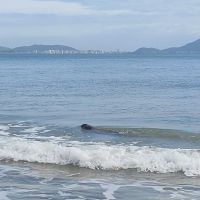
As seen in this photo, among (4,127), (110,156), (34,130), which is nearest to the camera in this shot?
(110,156)

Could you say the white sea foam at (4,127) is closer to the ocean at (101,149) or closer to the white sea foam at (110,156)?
the ocean at (101,149)

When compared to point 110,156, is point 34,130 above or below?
below

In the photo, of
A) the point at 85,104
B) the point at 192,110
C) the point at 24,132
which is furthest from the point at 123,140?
the point at 85,104

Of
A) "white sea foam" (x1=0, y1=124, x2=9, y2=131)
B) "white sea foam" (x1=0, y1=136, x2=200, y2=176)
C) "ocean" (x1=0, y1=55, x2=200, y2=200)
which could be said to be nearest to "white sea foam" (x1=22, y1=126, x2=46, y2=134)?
"ocean" (x1=0, y1=55, x2=200, y2=200)

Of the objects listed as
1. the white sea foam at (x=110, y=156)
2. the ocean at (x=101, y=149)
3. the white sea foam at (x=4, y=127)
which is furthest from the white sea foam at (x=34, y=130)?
the white sea foam at (x=110, y=156)

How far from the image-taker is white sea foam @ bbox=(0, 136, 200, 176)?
2019cm

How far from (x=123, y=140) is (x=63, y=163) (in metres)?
5.68

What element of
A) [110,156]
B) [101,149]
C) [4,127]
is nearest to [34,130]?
[4,127]

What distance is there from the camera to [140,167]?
66.3ft

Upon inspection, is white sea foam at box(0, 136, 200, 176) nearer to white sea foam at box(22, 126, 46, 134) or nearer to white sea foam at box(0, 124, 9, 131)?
white sea foam at box(22, 126, 46, 134)

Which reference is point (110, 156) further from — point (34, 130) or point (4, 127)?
point (4, 127)

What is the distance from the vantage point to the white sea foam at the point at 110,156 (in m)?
20.2

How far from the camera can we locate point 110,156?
21.4 metres

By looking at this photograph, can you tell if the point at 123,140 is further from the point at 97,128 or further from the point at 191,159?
the point at 191,159
